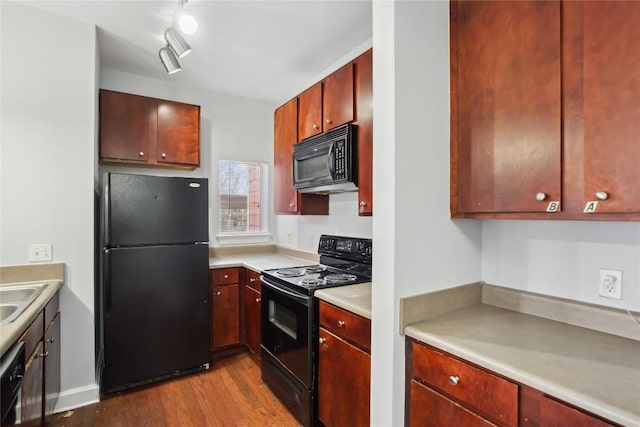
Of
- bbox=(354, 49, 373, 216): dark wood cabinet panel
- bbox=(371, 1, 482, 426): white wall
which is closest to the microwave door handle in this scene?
bbox=(354, 49, 373, 216): dark wood cabinet panel

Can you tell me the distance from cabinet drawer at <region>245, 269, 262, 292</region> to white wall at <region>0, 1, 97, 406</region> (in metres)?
1.16

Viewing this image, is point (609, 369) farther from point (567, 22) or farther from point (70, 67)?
point (70, 67)

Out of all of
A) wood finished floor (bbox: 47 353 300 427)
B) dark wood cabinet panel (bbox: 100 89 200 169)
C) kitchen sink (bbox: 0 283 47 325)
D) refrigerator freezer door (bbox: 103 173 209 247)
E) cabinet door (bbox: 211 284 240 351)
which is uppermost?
dark wood cabinet panel (bbox: 100 89 200 169)

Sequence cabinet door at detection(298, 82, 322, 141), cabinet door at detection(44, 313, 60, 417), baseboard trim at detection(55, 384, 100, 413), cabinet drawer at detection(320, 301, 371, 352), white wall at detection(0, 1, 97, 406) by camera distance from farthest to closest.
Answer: cabinet door at detection(298, 82, 322, 141) < baseboard trim at detection(55, 384, 100, 413) < white wall at detection(0, 1, 97, 406) < cabinet door at detection(44, 313, 60, 417) < cabinet drawer at detection(320, 301, 371, 352)

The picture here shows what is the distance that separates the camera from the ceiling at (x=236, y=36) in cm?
202

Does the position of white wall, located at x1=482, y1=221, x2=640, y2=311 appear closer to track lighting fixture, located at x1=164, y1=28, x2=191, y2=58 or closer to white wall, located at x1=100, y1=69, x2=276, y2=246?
track lighting fixture, located at x1=164, y1=28, x2=191, y2=58

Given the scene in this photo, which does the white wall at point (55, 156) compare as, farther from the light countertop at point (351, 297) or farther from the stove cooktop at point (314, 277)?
the light countertop at point (351, 297)

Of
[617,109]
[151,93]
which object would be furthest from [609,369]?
[151,93]

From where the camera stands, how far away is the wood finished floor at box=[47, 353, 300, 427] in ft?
6.83

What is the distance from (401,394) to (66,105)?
2.69 meters

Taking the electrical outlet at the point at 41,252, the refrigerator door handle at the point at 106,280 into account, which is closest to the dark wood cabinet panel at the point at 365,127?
the refrigerator door handle at the point at 106,280

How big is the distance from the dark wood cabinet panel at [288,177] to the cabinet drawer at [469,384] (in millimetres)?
1755

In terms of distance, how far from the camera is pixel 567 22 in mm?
1141

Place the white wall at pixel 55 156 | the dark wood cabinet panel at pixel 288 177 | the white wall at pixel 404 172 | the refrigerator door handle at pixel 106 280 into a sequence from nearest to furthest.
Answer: the white wall at pixel 404 172 → the white wall at pixel 55 156 → the refrigerator door handle at pixel 106 280 → the dark wood cabinet panel at pixel 288 177
